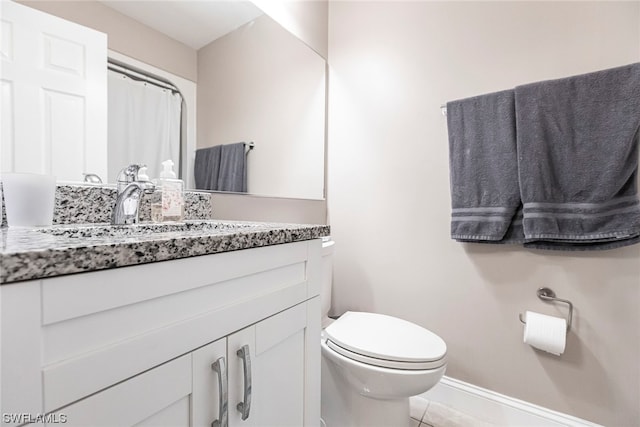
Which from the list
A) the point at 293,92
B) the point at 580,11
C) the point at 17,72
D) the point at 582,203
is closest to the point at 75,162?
the point at 17,72

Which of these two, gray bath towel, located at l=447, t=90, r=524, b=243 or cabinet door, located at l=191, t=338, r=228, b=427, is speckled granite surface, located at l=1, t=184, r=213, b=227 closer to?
cabinet door, located at l=191, t=338, r=228, b=427

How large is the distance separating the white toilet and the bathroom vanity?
1.09 ft

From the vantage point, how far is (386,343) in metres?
1.07

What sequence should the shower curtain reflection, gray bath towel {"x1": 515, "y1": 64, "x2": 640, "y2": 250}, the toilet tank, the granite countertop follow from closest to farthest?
1. the granite countertop
2. the shower curtain reflection
3. gray bath towel {"x1": 515, "y1": 64, "x2": 640, "y2": 250}
4. the toilet tank

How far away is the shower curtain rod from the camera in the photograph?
936 millimetres

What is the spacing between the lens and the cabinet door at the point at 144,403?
0.39 metres

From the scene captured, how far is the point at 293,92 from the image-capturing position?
1.65m

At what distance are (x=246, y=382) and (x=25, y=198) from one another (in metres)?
0.67

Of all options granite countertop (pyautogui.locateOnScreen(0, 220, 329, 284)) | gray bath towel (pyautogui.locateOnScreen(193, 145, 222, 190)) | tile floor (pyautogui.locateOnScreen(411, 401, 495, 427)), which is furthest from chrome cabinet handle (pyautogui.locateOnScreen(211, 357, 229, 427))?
tile floor (pyautogui.locateOnScreen(411, 401, 495, 427))

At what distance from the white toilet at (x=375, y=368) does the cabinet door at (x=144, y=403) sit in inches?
26.0

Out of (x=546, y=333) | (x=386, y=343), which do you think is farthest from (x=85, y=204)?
(x=546, y=333)

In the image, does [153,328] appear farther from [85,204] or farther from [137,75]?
[137,75]

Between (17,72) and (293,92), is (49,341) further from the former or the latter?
(293,92)

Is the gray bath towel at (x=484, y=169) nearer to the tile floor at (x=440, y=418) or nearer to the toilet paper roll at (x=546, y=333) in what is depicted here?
the toilet paper roll at (x=546, y=333)
